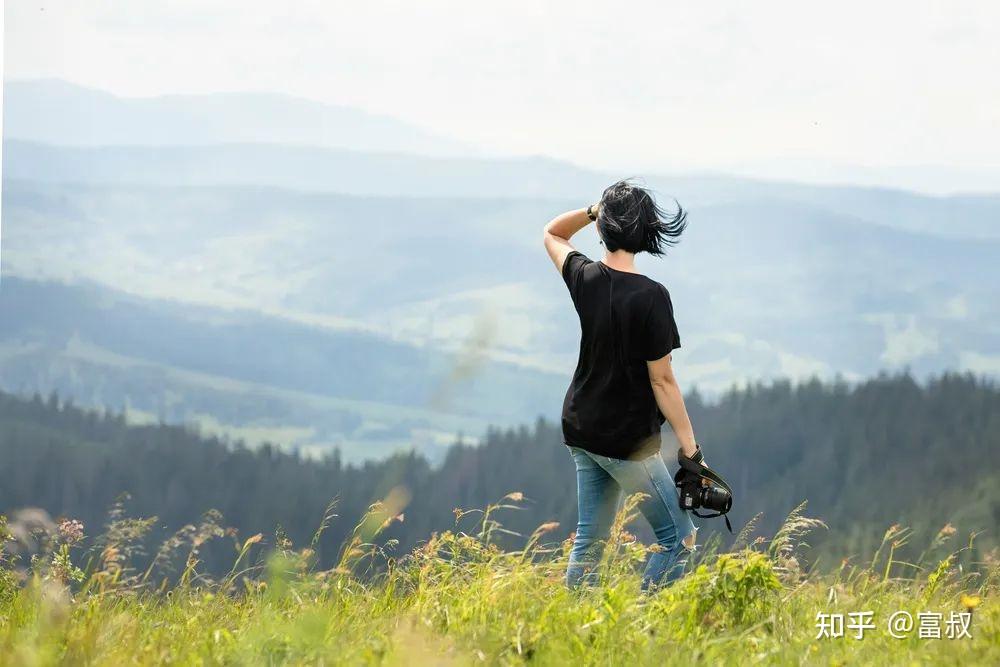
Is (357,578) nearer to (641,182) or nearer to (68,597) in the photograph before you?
(68,597)

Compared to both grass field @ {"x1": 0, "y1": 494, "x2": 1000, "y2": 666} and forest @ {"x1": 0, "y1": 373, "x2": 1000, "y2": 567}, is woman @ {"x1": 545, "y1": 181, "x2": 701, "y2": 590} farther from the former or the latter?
forest @ {"x1": 0, "y1": 373, "x2": 1000, "y2": 567}

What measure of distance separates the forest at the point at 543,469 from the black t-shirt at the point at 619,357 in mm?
108713

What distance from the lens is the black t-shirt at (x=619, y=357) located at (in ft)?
15.6

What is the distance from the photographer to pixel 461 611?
14.6 ft

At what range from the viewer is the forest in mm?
122312

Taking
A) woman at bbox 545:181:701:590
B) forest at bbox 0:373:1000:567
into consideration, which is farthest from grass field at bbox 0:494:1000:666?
forest at bbox 0:373:1000:567

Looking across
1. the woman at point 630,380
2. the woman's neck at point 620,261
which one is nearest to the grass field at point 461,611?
the woman at point 630,380

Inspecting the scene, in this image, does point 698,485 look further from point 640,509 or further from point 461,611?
point 461,611

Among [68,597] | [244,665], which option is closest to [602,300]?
[244,665]

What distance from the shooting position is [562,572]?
519 centimetres

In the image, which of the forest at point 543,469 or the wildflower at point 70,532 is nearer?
the wildflower at point 70,532

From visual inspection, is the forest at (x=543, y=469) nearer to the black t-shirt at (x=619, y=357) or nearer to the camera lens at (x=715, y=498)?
the camera lens at (x=715, y=498)

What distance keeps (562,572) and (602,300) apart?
1270 mm
